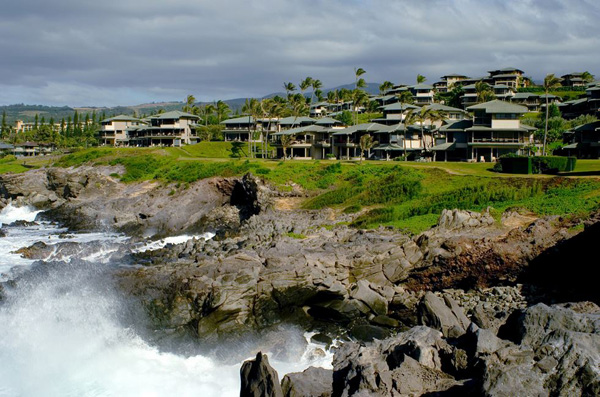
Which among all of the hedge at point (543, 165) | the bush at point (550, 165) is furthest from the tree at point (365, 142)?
the bush at point (550, 165)

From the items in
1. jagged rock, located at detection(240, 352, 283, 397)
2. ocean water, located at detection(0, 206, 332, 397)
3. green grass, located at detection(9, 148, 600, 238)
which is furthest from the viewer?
green grass, located at detection(9, 148, 600, 238)

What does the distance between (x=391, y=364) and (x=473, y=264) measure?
14.4 meters

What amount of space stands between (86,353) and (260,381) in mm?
10747

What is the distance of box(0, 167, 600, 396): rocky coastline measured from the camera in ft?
52.2

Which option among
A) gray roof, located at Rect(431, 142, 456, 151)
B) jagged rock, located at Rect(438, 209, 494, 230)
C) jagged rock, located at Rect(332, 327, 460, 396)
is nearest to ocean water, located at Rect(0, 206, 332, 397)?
jagged rock, located at Rect(332, 327, 460, 396)

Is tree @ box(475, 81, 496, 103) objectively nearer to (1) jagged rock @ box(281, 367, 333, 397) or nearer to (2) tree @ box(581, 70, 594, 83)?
(2) tree @ box(581, 70, 594, 83)

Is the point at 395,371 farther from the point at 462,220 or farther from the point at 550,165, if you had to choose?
the point at 550,165

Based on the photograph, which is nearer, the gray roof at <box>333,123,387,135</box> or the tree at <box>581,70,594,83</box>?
the gray roof at <box>333,123,387,135</box>

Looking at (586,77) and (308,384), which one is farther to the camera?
(586,77)

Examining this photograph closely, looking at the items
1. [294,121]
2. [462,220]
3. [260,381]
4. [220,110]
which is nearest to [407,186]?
[462,220]

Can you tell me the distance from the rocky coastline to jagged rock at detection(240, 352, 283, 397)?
0.13 feet

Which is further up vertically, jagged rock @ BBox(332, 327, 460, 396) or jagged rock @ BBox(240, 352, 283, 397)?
jagged rock @ BBox(332, 327, 460, 396)

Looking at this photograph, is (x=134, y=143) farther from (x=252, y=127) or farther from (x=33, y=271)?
(x=33, y=271)

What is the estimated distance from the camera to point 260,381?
17.1m
